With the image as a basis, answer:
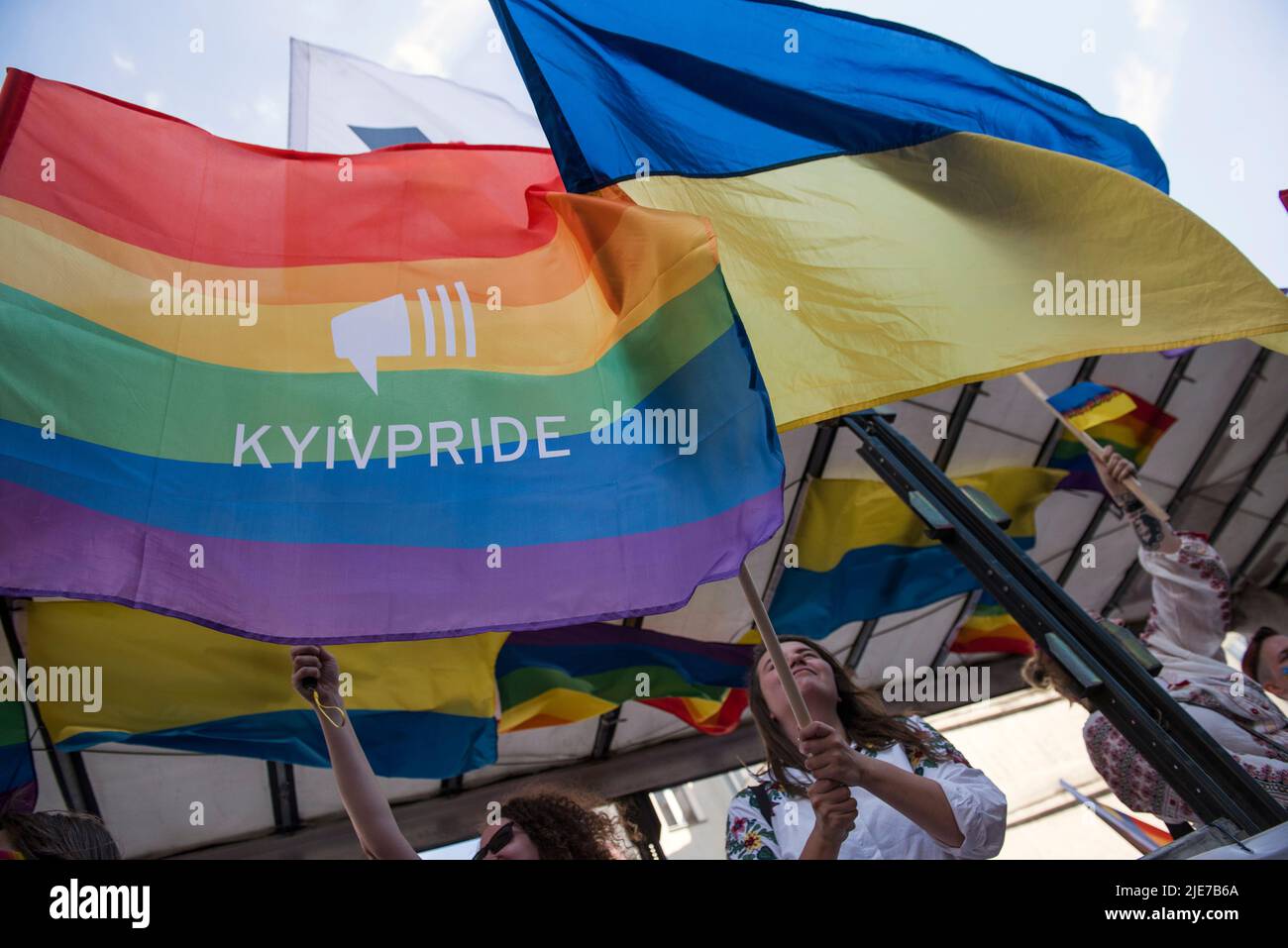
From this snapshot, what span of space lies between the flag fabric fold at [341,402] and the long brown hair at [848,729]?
739mm

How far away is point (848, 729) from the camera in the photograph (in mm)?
2566

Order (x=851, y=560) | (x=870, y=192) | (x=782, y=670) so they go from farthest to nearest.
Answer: (x=851, y=560)
(x=870, y=192)
(x=782, y=670)

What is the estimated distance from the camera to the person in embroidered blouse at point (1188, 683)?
2.91 metres

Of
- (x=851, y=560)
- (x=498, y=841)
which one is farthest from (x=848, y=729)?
(x=851, y=560)

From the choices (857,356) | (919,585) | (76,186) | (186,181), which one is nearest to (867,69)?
(857,356)

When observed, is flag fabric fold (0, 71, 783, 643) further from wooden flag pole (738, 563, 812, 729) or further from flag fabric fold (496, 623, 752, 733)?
flag fabric fold (496, 623, 752, 733)

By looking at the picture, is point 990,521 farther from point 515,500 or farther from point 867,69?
point 515,500

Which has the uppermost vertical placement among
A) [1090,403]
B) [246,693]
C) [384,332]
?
[384,332]

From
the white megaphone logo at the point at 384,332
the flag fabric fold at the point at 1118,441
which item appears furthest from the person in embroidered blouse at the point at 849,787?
the flag fabric fold at the point at 1118,441

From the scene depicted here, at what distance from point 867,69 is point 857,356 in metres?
1.53

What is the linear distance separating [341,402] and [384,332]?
30cm

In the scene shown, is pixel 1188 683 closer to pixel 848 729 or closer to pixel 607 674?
pixel 848 729

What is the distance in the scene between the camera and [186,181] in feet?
9.57

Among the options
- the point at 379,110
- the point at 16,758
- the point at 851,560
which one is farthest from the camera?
the point at 851,560
